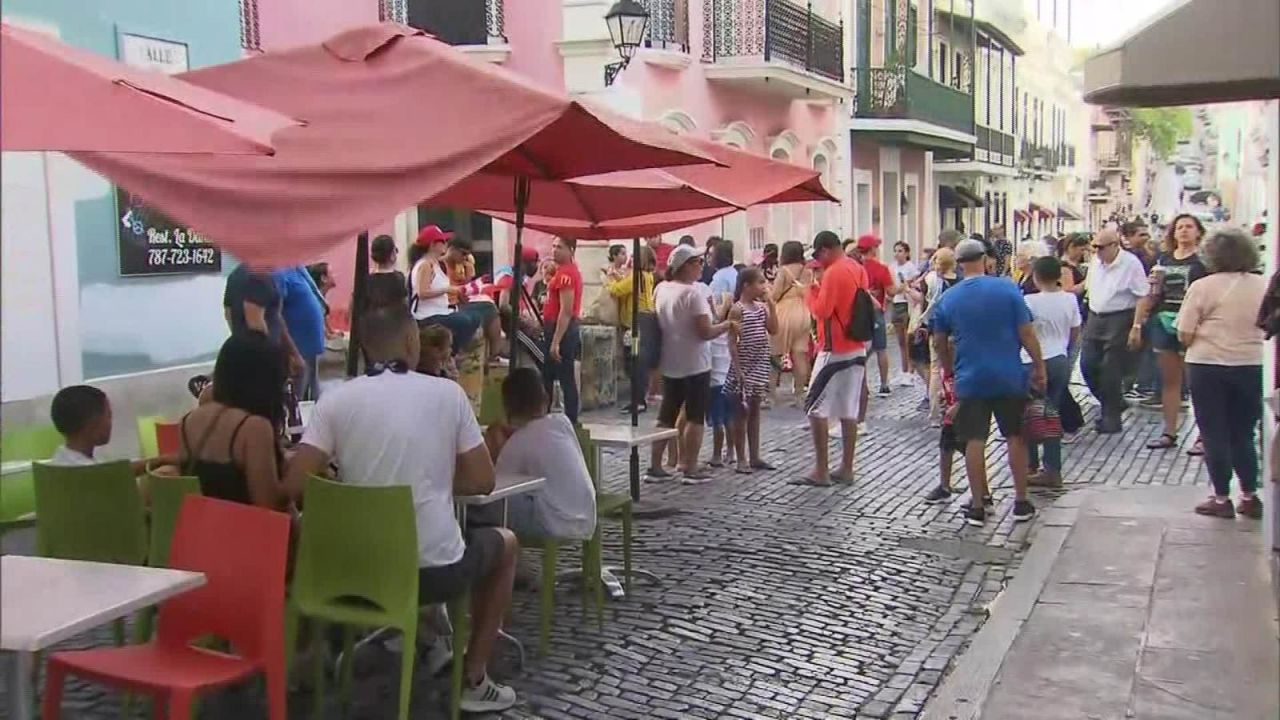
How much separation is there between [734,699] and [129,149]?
126 inches

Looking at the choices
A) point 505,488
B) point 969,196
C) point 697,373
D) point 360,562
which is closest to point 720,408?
point 697,373

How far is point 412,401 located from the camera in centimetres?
465

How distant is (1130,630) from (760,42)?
1549 cm

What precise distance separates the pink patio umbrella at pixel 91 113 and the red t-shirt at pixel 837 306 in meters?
6.32

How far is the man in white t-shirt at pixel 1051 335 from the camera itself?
9844 millimetres

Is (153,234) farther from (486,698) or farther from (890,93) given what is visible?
(890,93)

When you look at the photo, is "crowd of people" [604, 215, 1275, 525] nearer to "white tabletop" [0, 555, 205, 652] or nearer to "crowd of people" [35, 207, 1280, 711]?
"crowd of people" [35, 207, 1280, 711]

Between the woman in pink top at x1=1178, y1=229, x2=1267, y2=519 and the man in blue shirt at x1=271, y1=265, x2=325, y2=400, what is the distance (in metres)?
5.41

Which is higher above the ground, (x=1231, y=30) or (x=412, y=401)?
(x=1231, y=30)

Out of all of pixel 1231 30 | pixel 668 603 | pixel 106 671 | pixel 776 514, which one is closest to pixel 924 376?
pixel 776 514

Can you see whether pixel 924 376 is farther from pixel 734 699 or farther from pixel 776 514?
pixel 734 699

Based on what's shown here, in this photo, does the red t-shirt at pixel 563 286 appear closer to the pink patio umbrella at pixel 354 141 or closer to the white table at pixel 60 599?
the pink patio umbrella at pixel 354 141

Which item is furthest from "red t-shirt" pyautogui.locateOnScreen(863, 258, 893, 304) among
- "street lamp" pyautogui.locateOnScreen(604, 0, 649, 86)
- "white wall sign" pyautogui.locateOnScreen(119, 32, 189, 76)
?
"white wall sign" pyautogui.locateOnScreen(119, 32, 189, 76)

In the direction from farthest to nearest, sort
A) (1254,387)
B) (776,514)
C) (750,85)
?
(750,85), (776,514), (1254,387)
